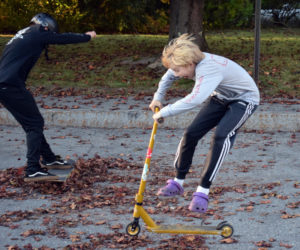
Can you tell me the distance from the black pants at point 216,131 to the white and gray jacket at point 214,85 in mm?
97

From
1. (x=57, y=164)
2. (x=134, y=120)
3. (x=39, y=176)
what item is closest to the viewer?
(x=39, y=176)

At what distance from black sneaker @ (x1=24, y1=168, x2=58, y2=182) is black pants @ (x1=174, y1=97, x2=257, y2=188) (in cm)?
180

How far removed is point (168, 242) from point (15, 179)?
2785mm

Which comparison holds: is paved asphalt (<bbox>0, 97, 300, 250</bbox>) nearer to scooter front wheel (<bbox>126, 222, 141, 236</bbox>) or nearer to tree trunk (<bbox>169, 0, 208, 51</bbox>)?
scooter front wheel (<bbox>126, 222, 141, 236</bbox>)

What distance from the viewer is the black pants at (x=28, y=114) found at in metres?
6.65

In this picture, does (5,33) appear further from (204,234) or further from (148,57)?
(204,234)

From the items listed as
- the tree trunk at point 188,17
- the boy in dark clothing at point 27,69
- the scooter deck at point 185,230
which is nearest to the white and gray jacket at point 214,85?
the scooter deck at point 185,230

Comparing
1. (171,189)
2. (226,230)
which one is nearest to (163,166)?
(171,189)

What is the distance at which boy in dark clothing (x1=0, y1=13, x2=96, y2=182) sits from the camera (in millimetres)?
6574

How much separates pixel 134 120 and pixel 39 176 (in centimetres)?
408

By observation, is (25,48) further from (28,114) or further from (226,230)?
(226,230)

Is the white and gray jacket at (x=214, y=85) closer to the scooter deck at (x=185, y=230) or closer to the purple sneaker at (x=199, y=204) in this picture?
the purple sneaker at (x=199, y=204)

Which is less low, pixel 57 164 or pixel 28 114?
pixel 28 114

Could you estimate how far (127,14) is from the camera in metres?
15.7
